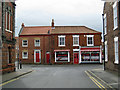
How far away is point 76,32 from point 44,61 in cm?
930

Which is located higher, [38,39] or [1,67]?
[38,39]

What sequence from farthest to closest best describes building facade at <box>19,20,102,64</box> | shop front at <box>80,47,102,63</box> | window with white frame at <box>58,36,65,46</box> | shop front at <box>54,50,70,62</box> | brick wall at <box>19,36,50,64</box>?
brick wall at <box>19,36,50,64</box>
window with white frame at <box>58,36,65,46</box>
shop front at <box>54,50,70,62</box>
building facade at <box>19,20,102,64</box>
shop front at <box>80,47,102,63</box>

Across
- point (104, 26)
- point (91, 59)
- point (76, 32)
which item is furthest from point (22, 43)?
point (104, 26)

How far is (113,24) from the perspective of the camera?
682 inches

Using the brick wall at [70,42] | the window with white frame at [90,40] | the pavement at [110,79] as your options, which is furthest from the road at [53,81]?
the window with white frame at [90,40]

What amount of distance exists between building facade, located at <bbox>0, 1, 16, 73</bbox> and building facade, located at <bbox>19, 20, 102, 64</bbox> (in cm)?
1820

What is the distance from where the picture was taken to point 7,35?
728 inches

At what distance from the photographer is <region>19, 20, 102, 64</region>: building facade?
3712 centimetres

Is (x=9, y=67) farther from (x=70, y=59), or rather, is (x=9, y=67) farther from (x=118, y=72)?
(x=70, y=59)

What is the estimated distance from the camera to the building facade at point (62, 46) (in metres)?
37.1

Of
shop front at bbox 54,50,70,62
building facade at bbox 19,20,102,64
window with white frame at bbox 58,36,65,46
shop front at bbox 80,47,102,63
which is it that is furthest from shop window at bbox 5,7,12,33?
shop front at bbox 80,47,102,63

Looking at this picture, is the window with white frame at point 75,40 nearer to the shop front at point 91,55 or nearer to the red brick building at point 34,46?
the shop front at point 91,55

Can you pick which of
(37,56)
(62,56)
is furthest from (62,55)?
(37,56)

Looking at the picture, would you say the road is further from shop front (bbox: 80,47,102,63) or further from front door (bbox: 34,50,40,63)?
front door (bbox: 34,50,40,63)
